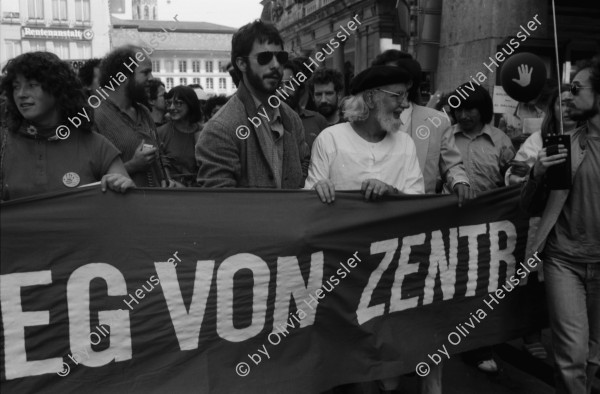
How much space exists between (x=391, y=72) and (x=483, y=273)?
127 centimetres

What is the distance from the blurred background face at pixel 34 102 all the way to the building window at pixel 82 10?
230 ft

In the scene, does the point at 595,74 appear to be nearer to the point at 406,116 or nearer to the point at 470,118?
the point at 406,116

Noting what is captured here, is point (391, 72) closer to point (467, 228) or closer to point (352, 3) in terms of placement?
point (467, 228)

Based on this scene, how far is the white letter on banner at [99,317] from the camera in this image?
2.80 meters

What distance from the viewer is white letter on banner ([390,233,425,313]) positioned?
11.1 feet

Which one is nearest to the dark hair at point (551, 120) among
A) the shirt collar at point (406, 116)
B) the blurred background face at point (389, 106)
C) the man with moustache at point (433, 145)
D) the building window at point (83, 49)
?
the man with moustache at point (433, 145)

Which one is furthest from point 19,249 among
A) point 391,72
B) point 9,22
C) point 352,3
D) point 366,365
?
point 9,22

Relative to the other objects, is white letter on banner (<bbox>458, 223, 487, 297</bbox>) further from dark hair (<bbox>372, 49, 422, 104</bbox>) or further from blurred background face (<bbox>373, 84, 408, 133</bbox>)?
dark hair (<bbox>372, 49, 422, 104</bbox>)

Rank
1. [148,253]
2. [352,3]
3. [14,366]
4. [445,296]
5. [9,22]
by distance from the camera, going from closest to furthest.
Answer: [14,366] → [148,253] → [445,296] → [352,3] → [9,22]

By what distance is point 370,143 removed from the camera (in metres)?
3.41

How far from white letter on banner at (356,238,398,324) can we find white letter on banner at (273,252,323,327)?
0.27 m

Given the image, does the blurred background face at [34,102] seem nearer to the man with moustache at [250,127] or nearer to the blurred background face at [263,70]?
the man with moustache at [250,127]

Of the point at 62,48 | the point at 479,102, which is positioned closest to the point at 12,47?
the point at 62,48

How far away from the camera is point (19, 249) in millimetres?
2746
